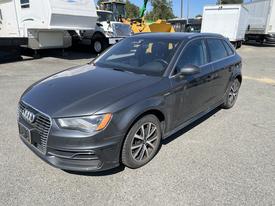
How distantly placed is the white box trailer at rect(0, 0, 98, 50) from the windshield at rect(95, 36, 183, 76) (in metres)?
7.36

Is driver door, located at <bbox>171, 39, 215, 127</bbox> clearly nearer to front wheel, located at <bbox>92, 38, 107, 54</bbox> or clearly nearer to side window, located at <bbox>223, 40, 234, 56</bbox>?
side window, located at <bbox>223, 40, 234, 56</bbox>

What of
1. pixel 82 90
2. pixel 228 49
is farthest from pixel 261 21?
pixel 82 90

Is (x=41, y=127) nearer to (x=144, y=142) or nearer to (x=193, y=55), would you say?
(x=144, y=142)

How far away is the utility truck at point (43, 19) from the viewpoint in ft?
35.2

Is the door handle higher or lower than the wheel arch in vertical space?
higher

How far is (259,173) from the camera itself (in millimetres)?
3291

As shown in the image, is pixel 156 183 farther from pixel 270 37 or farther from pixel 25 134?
pixel 270 37

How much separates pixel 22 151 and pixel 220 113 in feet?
12.4

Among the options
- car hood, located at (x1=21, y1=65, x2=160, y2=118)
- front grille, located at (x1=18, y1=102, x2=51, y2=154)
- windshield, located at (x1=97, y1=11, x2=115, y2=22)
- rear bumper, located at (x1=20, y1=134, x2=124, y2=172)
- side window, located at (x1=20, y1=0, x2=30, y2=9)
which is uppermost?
side window, located at (x1=20, y1=0, x2=30, y2=9)

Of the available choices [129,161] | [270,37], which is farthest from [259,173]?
[270,37]

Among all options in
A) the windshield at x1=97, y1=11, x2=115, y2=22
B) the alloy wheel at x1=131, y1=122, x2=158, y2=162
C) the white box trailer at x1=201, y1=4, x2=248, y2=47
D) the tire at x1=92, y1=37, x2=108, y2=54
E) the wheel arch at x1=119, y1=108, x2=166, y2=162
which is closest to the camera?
the wheel arch at x1=119, y1=108, x2=166, y2=162

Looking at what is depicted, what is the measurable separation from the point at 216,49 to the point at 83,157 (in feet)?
10.9

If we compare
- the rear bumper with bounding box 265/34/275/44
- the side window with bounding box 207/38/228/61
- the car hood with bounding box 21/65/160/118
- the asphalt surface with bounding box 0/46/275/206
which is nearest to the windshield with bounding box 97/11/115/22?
the side window with bounding box 207/38/228/61

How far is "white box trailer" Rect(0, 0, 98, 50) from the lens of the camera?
35.3 feet
